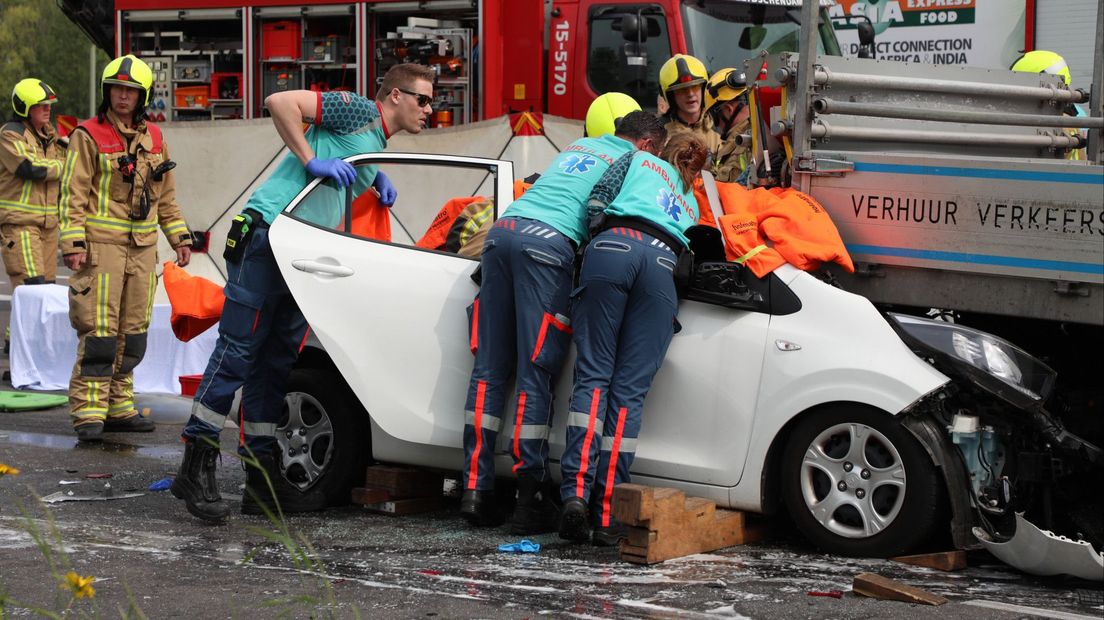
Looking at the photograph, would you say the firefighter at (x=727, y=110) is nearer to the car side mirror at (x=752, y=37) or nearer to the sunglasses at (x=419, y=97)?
the sunglasses at (x=419, y=97)

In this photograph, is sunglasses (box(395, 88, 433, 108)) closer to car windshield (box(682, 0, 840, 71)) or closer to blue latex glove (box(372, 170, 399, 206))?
blue latex glove (box(372, 170, 399, 206))

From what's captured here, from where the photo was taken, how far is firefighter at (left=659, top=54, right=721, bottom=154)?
8.33 metres

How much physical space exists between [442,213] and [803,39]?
1963 mm

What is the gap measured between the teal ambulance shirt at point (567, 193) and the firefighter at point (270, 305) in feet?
2.80

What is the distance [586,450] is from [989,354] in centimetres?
153

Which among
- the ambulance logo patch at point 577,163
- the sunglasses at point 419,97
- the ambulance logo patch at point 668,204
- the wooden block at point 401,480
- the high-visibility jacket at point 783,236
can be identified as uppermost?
the sunglasses at point 419,97

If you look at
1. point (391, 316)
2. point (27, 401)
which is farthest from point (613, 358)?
point (27, 401)

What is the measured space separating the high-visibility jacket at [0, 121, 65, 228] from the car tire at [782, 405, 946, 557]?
822cm

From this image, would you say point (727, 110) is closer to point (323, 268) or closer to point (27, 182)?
point (323, 268)

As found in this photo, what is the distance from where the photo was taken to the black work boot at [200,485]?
245 inches

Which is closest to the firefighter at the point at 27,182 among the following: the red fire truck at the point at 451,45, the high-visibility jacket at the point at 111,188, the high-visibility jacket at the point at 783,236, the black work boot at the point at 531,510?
the red fire truck at the point at 451,45

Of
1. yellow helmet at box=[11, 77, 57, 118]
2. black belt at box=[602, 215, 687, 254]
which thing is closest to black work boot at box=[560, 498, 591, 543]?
black belt at box=[602, 215, 687, 254]

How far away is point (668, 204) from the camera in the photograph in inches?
234

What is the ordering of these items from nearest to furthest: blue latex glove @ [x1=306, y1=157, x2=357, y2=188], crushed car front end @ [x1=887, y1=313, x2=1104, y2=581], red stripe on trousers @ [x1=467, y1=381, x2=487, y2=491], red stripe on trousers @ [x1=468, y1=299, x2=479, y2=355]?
crushed car front end @ [x1=887, y1=313, x2=1104, y2=581], red stripe on trousers @ [x1=467, y1=381, x2=487, y2=491], red stripe on trousers @ [x1=468, y1=299, x2=479, y2=355], blue latex glove @ [x1=306, y1=157, x2=357, y2=188]
